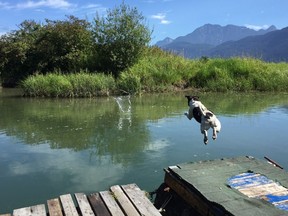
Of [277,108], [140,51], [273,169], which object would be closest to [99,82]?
[140,51]

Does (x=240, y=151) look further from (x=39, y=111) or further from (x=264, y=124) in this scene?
(x=39, y=111)

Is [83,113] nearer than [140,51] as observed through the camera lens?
Yes

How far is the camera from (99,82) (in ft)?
54.1

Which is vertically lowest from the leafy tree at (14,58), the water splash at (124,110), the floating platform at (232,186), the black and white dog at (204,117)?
the floating platform at (232,186)

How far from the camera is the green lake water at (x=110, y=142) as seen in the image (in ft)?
19.6

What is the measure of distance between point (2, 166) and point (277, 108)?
9.70 meters

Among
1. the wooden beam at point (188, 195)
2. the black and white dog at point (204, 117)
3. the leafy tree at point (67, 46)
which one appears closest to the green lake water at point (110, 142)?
the wooden beam at point (188, 195)

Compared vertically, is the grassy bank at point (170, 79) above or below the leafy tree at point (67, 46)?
below

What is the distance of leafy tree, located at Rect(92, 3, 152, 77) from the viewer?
1966 cm

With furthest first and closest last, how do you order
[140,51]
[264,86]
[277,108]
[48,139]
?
[140,51] → [264,86] → [277,108] → [48,139]

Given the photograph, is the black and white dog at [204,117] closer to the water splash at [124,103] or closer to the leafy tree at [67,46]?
the water splash at [124,103]

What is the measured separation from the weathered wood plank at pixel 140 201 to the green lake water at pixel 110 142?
726mm

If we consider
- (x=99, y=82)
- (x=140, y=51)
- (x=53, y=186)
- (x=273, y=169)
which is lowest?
(x=53, y=186)

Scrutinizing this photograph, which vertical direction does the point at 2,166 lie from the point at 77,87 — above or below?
below
